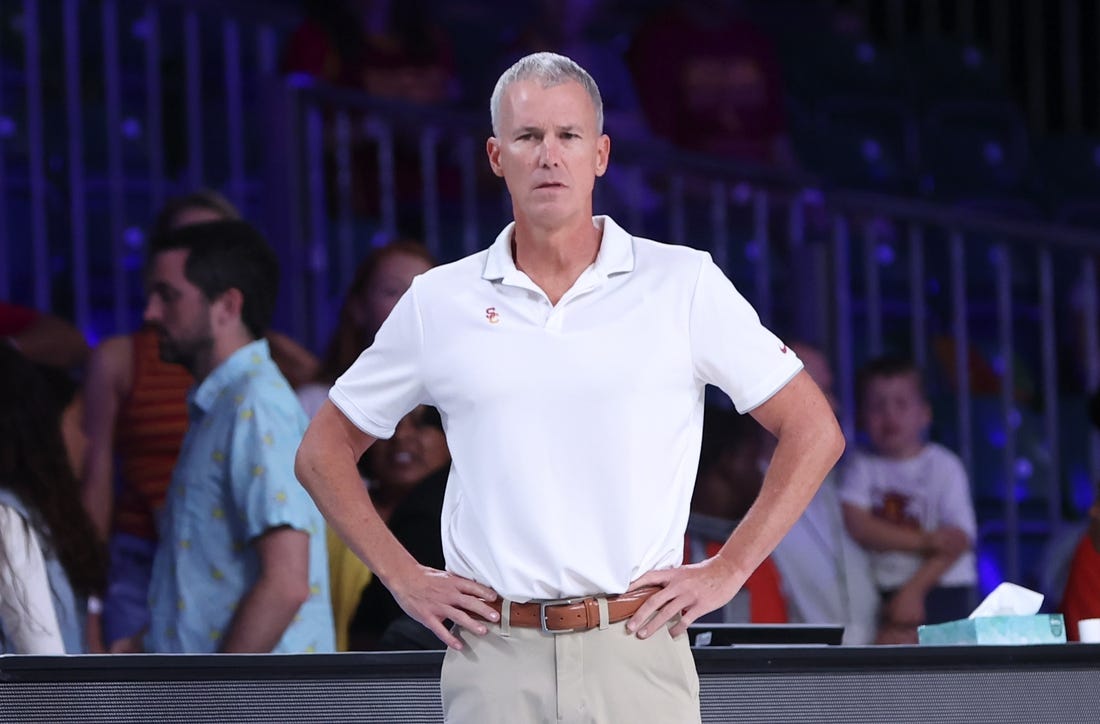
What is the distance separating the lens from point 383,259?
4742 millimetres

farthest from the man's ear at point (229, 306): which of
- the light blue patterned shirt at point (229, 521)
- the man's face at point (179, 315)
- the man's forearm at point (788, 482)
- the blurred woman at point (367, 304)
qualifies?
the man's forearm at point (788, 482)

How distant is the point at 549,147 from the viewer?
251cm

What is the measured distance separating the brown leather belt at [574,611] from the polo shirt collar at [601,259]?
1.51 ft

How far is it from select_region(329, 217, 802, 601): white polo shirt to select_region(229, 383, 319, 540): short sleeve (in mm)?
1156

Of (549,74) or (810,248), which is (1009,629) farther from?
(810,248)

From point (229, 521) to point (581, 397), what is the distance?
154cm

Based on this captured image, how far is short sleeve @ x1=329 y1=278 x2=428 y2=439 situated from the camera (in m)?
2.63

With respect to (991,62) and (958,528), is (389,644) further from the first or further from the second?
(991,62)

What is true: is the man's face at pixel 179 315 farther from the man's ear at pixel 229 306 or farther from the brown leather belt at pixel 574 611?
the brown leather belt at pixel 574 611

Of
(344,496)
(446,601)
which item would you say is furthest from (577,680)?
(344,496)

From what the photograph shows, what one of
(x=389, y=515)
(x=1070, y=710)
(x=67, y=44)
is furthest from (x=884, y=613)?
(x=67, y=44)

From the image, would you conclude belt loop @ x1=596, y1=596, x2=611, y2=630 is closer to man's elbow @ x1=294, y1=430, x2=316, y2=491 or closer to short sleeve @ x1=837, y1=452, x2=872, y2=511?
man's elbow @ x1=294, y1=430, x2=316, y2=491

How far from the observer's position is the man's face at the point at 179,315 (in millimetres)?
4078

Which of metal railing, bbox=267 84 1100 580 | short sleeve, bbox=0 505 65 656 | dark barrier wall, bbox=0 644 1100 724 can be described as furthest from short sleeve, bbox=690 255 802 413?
metal railing, bbox=267 84 1100 580
